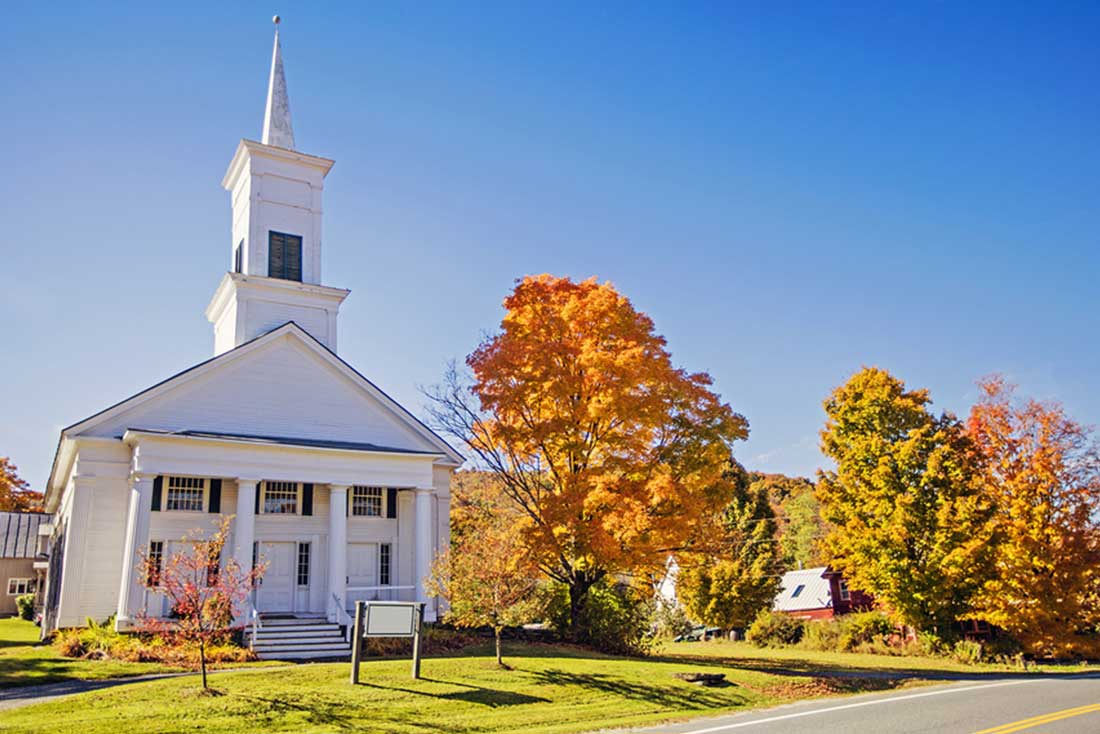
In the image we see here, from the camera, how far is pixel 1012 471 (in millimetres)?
29672

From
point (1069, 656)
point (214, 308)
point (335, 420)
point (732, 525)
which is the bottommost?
point (1069, 656)

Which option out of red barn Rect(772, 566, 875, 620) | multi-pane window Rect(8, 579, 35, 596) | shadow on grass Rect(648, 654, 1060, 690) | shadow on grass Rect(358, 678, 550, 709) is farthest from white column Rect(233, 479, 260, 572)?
red barn Rect(772, 566, 875, 620)

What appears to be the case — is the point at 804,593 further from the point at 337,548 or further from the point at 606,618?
the point at 337,548

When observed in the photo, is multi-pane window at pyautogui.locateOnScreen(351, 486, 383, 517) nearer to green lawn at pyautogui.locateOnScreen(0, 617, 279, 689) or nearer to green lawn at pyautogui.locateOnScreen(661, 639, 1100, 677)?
green lawn at pyautogui.locateOnScreen(0, 617, 279, 689)

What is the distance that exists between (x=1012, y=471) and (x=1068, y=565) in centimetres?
358

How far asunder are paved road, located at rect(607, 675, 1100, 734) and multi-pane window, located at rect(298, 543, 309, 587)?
1581cm

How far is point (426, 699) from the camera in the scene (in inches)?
604

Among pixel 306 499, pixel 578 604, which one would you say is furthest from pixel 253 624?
pixel 578 604

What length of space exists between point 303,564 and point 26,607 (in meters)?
20.6

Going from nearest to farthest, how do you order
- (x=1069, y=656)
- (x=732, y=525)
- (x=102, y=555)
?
(x=102, y=555), (x=1069, y=656), (x=732, y=525)

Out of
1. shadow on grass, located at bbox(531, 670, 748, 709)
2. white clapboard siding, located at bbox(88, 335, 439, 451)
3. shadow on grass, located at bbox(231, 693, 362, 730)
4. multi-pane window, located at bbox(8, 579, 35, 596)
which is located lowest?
shadow on grass, located at bbox(531, 670, 748, 709)

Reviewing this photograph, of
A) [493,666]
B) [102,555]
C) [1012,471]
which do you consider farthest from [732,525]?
[102,555]

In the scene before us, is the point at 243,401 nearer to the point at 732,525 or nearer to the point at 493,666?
the point at 493,666

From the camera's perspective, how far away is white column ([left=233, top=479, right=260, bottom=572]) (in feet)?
79.0
